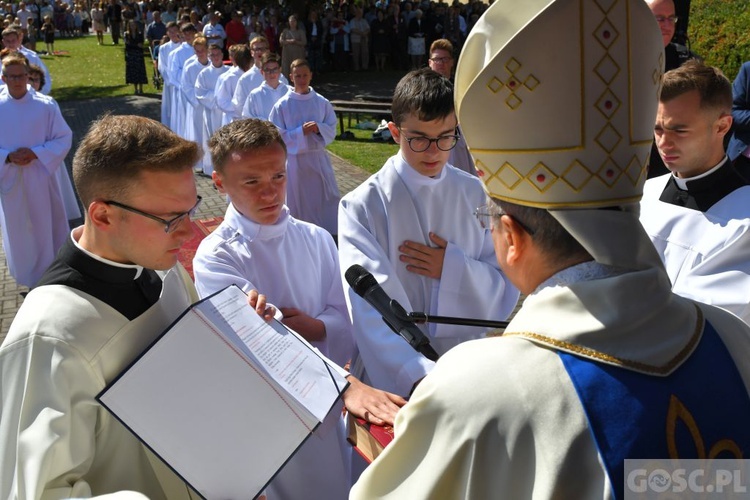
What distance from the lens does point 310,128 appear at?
838cm

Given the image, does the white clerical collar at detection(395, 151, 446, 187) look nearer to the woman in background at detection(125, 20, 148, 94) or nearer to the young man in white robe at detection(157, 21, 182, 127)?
the young man in white robe at detection(157, 21, 182, 127)

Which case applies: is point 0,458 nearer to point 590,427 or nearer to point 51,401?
point 51,401

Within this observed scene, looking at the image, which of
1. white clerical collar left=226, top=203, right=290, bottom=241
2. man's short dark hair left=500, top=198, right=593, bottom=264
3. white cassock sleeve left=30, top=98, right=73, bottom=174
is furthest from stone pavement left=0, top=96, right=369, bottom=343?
man's short dark hair left=500, top=198, right=593, bottom=264

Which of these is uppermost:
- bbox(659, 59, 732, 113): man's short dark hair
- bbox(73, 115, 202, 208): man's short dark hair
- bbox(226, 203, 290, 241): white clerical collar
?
bbox(659, 59, 732, 113): man's short dark hair

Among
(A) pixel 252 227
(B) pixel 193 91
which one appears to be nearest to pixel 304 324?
(A) pixel 252 227

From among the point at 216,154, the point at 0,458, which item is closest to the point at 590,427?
the point at 0,458

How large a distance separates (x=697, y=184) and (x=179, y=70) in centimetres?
1265

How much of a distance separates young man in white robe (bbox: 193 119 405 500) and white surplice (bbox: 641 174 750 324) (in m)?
1.35

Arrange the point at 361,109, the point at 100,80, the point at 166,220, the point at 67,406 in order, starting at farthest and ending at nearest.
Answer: the point at 100,80
the point at 361,109
the point at 166,220
the point at 67,406

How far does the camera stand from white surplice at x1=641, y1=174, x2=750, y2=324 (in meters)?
2.50

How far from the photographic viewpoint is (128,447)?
1.88 meters

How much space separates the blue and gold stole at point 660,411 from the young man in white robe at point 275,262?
158 cm

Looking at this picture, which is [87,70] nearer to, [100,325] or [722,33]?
[722,33]

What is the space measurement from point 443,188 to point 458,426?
6.31 feet
